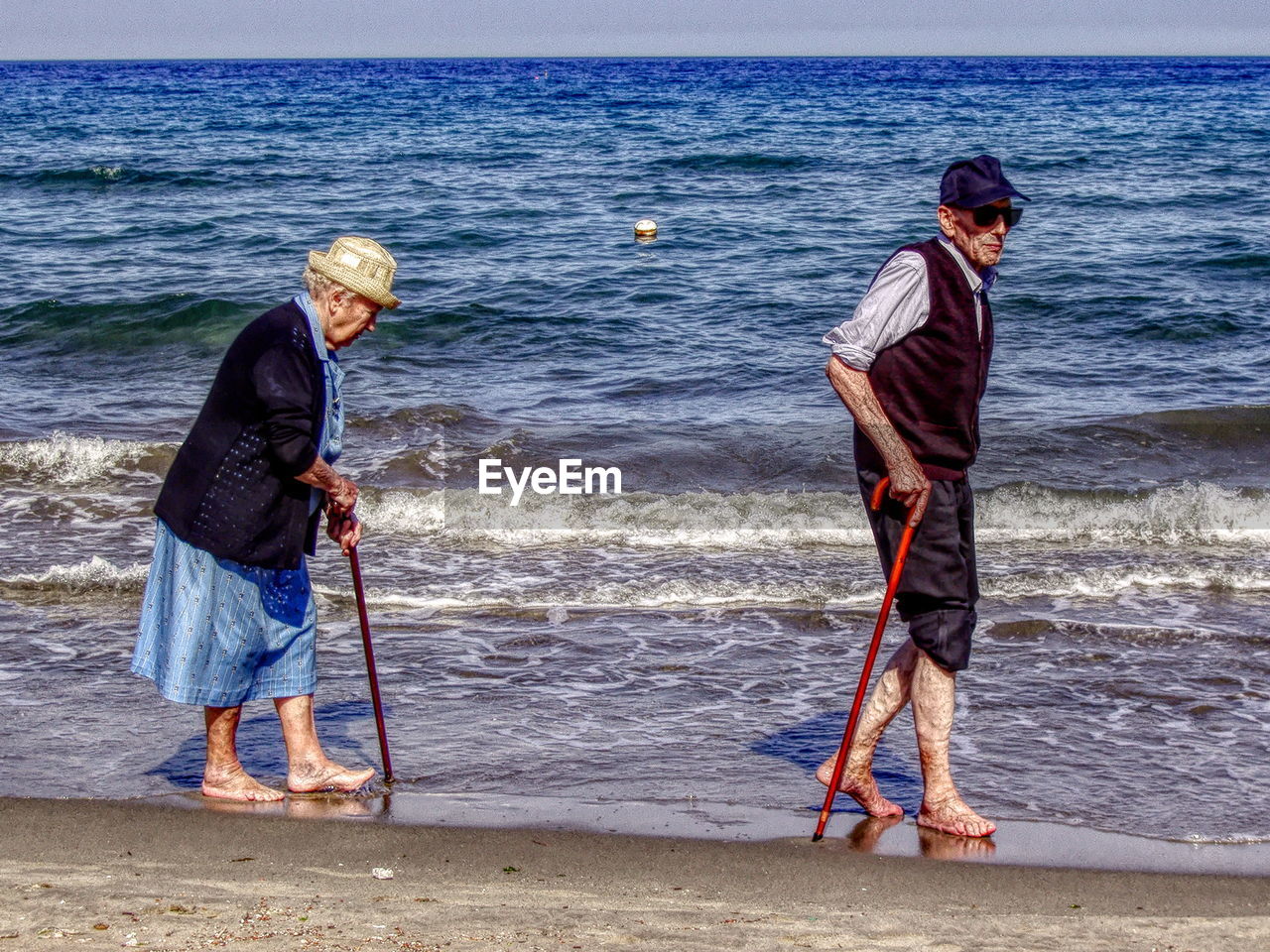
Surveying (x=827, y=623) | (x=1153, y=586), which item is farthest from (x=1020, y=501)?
(x=827, y=623)

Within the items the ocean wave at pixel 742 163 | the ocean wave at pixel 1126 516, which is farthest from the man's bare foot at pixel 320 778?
the ocean wave at pixel 742 163

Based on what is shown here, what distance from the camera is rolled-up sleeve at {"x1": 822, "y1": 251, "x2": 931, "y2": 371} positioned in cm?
381

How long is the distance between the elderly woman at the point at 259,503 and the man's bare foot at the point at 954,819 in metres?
1.96

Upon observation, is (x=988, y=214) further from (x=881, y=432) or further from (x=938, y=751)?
(x=938, y=751)

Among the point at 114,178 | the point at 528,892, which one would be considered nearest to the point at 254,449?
the point at 528,892

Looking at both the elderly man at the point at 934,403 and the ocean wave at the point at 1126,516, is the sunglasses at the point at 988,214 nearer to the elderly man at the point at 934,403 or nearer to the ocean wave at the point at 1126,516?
the elderly man at the point at 934,403

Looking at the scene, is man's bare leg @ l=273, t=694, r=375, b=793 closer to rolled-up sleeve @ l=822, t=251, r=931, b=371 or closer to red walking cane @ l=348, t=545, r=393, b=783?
red walking cane @ l=348, t=545, r=393, b=783

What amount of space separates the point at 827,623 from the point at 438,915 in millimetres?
3461

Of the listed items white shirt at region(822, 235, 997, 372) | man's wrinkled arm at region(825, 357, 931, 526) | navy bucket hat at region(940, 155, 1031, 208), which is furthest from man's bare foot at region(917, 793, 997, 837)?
navy bucket hat at region(940, 155, 1031, 208)

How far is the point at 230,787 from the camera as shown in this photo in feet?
14.4

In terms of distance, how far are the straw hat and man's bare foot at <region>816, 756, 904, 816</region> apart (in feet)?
6.41

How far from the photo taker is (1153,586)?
7.23 m

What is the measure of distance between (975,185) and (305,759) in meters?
2.69

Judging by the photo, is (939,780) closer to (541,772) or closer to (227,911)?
(541,772)
